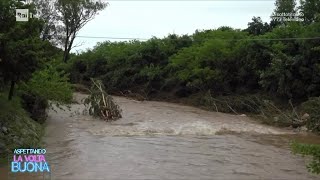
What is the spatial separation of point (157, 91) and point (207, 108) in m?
9.75

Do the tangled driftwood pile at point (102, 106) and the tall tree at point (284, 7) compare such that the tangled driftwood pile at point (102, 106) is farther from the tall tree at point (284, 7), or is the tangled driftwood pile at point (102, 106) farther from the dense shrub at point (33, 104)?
the tall tree at point (284, 7)

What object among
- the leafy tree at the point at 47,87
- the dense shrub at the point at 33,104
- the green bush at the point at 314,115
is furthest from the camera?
the leafy tree at the point at 47,87

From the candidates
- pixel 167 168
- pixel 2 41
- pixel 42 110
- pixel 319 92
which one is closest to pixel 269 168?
pixel 167 168

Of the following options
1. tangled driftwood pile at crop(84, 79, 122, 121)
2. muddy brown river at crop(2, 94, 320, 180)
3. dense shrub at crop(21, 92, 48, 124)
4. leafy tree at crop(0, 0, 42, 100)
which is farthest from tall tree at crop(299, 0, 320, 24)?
leafy tree at crop(0, 0, 42, 100)

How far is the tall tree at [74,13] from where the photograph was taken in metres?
56.8

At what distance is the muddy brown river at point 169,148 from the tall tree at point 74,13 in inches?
1154

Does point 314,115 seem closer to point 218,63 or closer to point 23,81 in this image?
point 23,81

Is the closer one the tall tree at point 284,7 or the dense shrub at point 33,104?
the dense shrub at point 33,104

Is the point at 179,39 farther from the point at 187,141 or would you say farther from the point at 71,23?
the point at 187,141

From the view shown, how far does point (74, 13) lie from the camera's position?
2254 inches

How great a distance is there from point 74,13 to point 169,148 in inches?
1652

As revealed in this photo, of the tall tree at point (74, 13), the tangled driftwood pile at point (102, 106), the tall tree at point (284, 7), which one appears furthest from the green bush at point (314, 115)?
the tall tree at point (74, 13)

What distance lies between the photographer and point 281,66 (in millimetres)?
31266

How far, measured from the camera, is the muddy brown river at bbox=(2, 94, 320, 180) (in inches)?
569
